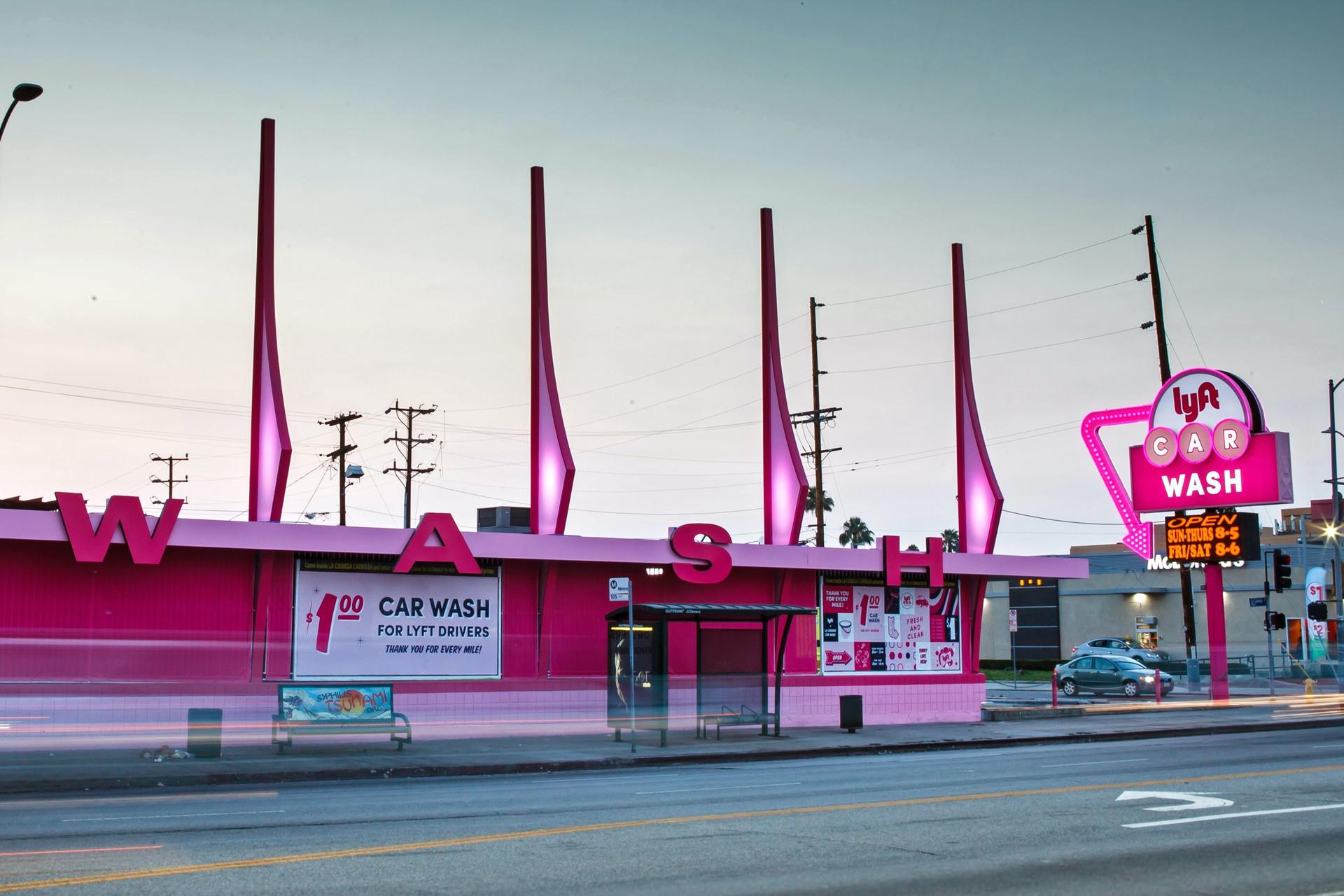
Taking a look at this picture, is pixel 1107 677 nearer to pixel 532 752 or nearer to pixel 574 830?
pixel 532 752

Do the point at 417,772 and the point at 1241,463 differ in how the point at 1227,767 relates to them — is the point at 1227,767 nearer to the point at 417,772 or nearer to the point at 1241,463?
the point at 417,772

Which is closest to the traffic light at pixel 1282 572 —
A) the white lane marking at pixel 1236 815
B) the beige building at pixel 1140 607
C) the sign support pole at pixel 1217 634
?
the sign support pole at pixel 1217 634

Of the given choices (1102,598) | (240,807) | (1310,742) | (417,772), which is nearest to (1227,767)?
(1310,742)

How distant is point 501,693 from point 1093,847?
1688 centimetres

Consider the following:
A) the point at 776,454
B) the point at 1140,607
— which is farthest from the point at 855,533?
the point at 776,454

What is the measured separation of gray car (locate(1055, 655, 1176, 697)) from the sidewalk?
9679 mm

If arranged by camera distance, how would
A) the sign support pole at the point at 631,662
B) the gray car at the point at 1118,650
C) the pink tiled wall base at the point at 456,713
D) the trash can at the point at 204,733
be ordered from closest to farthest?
the trash can at the point at 204,733 → the pink tiled wall base at the point at 456,713 → the sign support pole at the point at 631,662 → the gray car at the point at 1118,650

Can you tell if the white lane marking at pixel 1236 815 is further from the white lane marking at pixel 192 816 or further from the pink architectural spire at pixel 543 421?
the pink architectural spire at pixel 543 421

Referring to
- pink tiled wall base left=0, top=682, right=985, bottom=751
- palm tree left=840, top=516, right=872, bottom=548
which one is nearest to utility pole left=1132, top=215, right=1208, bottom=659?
pink tiled wall base left=0, top=682, right=985, bottom=751

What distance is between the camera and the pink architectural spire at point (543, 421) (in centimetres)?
2825

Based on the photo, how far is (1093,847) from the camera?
36.4 feet

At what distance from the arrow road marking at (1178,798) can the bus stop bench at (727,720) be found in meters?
11.3

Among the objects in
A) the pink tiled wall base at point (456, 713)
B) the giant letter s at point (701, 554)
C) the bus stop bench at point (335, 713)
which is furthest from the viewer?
the giant letter s at point (701, 554)

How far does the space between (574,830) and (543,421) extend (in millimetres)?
17477
